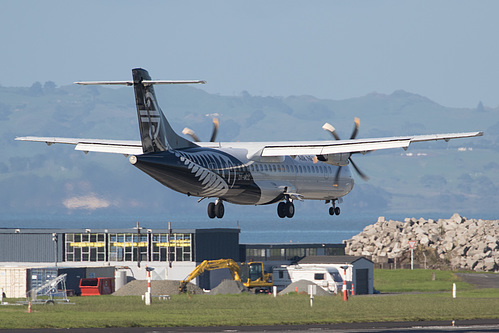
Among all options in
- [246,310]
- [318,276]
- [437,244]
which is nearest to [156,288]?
[318,276]

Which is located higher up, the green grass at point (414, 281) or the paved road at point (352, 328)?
the green grass at point (414, 281)

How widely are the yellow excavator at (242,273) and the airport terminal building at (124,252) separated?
89 cm

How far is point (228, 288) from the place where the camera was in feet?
277

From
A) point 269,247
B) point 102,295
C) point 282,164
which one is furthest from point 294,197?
point 269,247

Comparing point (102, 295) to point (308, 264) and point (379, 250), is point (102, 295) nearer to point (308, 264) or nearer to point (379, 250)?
point (308, 264)

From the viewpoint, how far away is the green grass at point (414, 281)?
3750 inches

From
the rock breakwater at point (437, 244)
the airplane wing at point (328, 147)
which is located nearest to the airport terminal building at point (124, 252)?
the rock breakwater at point (437, 244)

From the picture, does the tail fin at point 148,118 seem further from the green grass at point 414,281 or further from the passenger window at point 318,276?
the green grass at point 414,281

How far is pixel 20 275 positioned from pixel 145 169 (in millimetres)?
41572

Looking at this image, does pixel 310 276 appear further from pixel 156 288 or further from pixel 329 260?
pixel 156 288

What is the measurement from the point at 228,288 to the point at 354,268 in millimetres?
13929

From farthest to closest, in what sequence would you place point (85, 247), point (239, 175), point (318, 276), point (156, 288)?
point (85, 247), point (318, 276), point (156, 288), point (239, 175)

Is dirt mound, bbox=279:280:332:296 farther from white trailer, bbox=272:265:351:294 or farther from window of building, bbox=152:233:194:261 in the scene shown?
window of building, bbox=152:233:194:261

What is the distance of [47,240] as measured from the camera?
96000mm
